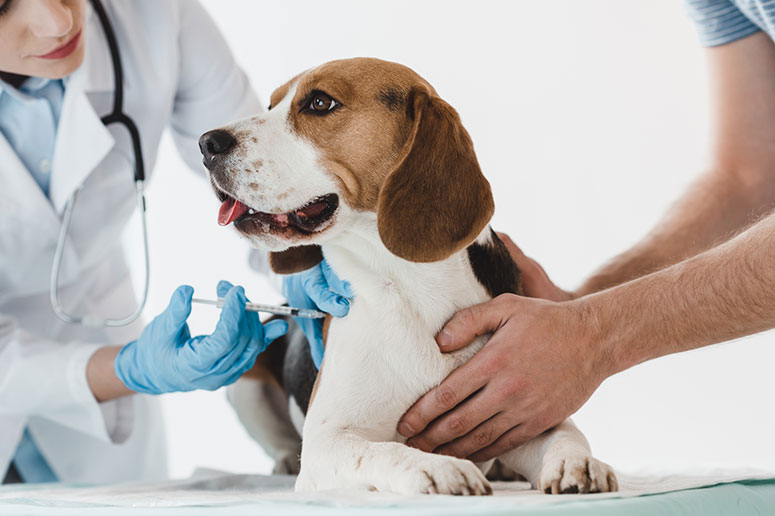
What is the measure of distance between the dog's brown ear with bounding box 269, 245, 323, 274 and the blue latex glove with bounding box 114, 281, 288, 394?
0.11 m

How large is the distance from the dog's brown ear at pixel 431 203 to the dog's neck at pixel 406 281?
0.34ft

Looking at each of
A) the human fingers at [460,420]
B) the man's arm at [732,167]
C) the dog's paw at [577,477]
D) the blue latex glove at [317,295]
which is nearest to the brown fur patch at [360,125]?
the blue latex glove at [317,295]

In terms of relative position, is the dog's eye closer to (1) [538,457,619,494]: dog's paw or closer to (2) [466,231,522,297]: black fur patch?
(2) [466,231,522,297]: black fur patch

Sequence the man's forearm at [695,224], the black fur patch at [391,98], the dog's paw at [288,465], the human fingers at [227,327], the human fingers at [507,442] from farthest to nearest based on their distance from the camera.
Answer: the dog's paw at [288,465], the man's forearm at [695,224], the human fingers at [227,327], the black fur patch at [391,98], the human fingers at [507,442]

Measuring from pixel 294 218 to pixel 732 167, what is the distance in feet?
5.38

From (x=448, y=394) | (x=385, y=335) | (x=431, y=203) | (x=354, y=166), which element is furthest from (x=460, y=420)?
(x=354, y=166)

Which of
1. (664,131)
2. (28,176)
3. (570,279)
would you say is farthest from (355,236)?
(664,131)

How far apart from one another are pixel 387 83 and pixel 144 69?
105cm

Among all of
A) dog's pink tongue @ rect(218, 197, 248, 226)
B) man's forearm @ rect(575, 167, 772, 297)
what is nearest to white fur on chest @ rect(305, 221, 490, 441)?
dog's pink tongue @ rect(218, 197, 248, 226)

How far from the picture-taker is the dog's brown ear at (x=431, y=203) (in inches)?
63.4

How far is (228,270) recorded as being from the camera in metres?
3.88

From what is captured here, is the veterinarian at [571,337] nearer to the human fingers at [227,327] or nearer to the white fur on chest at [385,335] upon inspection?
the white fur on chest at [385,335]

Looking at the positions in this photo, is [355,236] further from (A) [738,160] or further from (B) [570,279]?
(B) [570,279]

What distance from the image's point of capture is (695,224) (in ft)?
8.22
